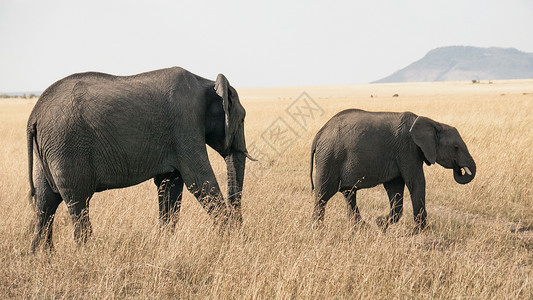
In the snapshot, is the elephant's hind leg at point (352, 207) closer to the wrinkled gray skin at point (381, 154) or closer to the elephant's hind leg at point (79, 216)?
the wrinkled gray skin at point (381, 154)

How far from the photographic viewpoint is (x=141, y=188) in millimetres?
8680

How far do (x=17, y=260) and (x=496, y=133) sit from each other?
12.1 metres

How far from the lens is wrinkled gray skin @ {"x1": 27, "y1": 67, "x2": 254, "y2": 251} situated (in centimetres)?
488

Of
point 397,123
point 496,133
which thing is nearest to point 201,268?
point 397,123

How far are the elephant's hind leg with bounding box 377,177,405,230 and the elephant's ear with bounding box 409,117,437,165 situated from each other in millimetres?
616

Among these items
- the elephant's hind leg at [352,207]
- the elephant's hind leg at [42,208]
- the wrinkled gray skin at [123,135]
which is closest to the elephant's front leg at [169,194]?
the wrinkled gray skin at [123,135]

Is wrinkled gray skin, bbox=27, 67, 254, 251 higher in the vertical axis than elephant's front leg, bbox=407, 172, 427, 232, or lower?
higher

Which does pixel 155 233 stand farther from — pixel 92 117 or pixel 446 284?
pixel 446 284

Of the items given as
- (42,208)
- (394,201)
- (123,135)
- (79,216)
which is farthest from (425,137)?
(42,208)

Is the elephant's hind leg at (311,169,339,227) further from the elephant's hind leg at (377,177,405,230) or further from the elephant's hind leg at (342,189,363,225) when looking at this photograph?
the elephant's hind leg at (377,177,405,230)

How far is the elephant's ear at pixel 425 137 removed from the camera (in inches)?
253

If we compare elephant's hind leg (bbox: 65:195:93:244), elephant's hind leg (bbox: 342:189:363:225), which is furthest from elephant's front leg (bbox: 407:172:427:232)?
elephant's hind leg (bbox: 65:195:93:244)

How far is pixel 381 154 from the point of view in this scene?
6.47 m

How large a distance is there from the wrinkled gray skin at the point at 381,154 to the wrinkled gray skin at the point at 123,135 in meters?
1.44
